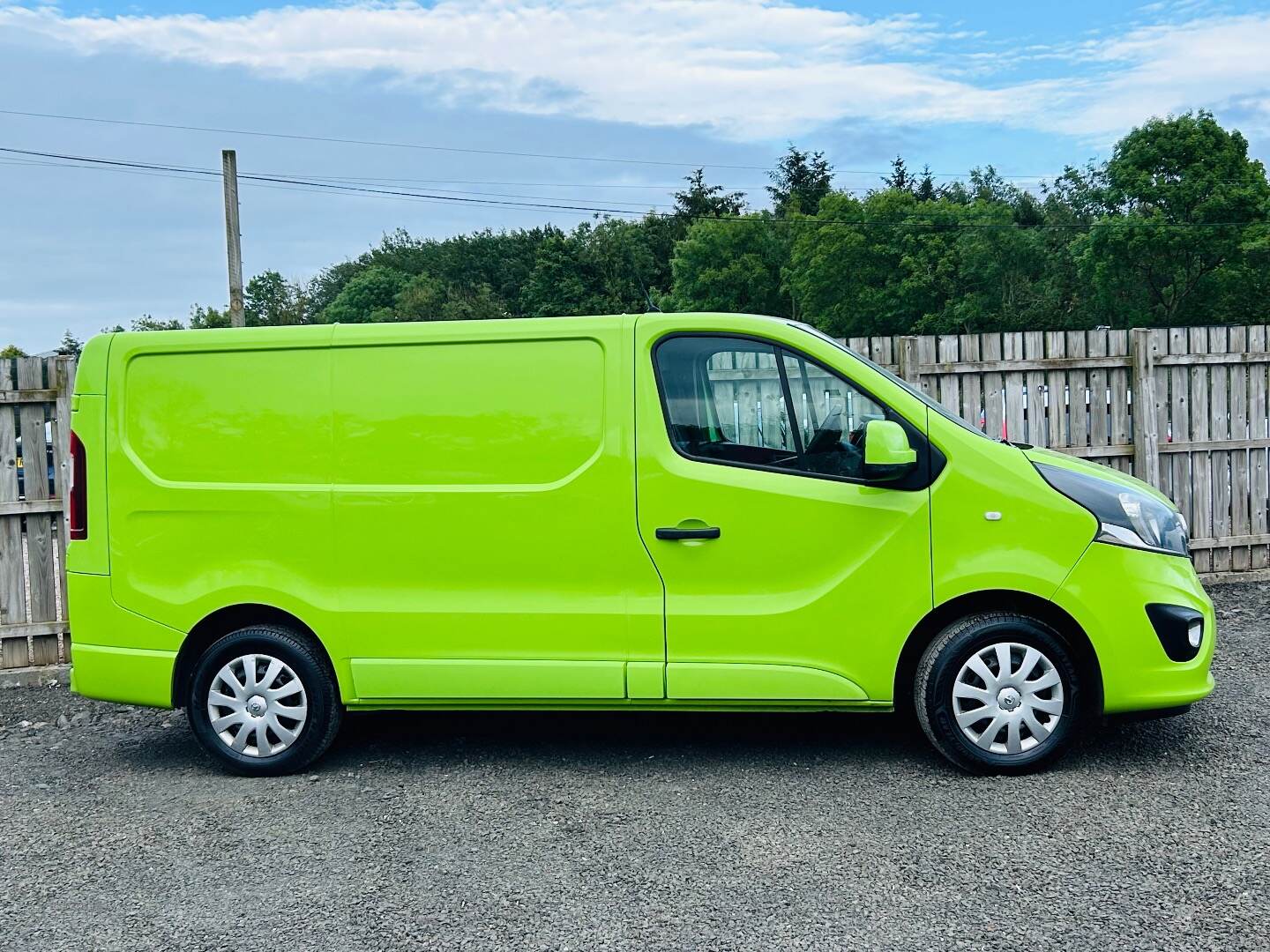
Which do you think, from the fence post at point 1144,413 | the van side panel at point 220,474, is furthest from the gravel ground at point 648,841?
the fence post at point 1144,413

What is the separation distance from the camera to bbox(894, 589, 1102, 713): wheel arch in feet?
16.8

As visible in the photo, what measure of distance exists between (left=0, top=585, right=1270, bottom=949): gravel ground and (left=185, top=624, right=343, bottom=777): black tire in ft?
0.36

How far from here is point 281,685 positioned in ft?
18.0

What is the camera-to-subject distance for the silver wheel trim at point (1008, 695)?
16.7 feet

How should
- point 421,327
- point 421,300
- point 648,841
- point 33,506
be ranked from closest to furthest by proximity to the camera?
point 648,841
point 421,327
point 33,506
point 421,300

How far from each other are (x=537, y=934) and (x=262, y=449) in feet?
8.81

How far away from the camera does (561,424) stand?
523 cm

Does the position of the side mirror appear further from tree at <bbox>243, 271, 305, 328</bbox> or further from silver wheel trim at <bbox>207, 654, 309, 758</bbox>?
tree at <bbox>243, 271, 305, 328</bbox>

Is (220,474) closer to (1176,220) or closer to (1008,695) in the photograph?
(1008,695)

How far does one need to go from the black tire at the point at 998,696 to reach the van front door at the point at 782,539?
189 mm

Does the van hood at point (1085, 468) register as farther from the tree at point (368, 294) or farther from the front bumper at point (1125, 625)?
the tree at point (368, 294)

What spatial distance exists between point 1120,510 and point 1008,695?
93cm

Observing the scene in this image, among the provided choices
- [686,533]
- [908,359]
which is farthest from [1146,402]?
[686,533]

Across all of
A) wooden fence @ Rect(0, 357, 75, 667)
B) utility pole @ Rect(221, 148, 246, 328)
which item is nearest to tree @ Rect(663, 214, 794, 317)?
utility pole @ Rect(221, 148, 246, 328)
